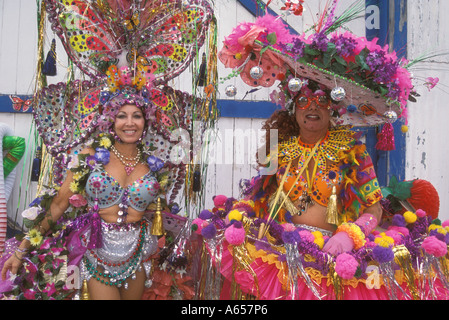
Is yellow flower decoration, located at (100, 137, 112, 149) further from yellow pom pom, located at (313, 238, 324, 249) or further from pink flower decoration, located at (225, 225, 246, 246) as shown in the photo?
yellow pom pom, located at (313, 238, 324, 249)

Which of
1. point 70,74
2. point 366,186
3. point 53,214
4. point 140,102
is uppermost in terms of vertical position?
point 70,74

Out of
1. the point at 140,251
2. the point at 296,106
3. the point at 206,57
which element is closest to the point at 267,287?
the point at 140,251

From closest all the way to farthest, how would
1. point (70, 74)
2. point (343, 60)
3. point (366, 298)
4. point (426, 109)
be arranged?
point (366, 298)
point (343, 60)
point (70, 74)
point (426, 109)

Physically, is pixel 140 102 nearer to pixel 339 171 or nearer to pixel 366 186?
pixel 339 171

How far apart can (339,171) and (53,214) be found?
1.83m

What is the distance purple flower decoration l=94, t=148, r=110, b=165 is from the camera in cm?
261

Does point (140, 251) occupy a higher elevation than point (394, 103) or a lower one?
lower

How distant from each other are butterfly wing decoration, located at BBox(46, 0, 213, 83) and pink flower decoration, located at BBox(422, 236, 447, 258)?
198 cm

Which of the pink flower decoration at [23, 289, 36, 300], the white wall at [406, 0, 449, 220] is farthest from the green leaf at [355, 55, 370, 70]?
the pink flower decoration at [23, 289, 36, 300]

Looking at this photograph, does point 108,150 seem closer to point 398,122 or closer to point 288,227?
point 288,227

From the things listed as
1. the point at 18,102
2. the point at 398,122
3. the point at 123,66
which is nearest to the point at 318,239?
the point at 123,66

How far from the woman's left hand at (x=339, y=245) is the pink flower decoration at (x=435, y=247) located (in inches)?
16.9

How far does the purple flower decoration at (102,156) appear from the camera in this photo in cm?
261

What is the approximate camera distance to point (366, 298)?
7.41ft
